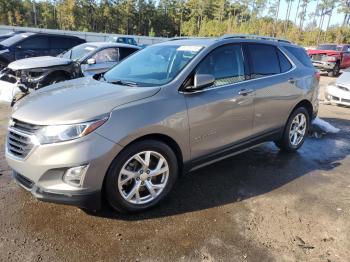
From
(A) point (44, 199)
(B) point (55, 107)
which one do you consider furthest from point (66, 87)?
(A) point (44, 199)

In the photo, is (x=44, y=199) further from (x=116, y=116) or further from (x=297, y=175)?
(x=297, y=175)

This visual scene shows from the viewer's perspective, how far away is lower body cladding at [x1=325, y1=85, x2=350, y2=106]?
9.72 m

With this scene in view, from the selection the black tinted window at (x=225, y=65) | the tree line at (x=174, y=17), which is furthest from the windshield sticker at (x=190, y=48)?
the tree line at (x=174, y=17)

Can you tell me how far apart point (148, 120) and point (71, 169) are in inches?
33.7

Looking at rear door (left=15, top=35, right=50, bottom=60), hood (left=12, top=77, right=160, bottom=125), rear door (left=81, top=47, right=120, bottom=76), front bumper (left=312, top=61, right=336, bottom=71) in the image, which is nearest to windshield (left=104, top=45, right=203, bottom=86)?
hood (left=12, top=77, right=160, bottom=125)

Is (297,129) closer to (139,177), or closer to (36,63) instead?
(139,177)

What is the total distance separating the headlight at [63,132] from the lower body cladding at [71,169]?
45 millimetres

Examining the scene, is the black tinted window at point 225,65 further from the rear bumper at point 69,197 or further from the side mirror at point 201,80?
the rear bumper at point 69,197

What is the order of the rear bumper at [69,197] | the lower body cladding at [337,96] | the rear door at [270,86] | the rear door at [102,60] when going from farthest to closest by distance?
the rear door at [102,60] → the lower body cladding at [337,96] → the rear door at [270,86] → the rear bumper at [69,197]

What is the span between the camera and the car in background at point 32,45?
12156 millimetres

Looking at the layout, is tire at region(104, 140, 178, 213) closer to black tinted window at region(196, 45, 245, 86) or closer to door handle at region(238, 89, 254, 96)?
black tinted window at region(196, 45, 245, 86)

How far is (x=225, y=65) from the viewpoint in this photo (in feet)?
14.4

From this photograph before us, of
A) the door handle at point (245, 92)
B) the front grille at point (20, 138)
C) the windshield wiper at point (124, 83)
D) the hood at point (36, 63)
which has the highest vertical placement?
the windshield wiper at point (124, 83)

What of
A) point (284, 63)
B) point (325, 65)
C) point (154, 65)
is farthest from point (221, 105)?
point (325, 65)
